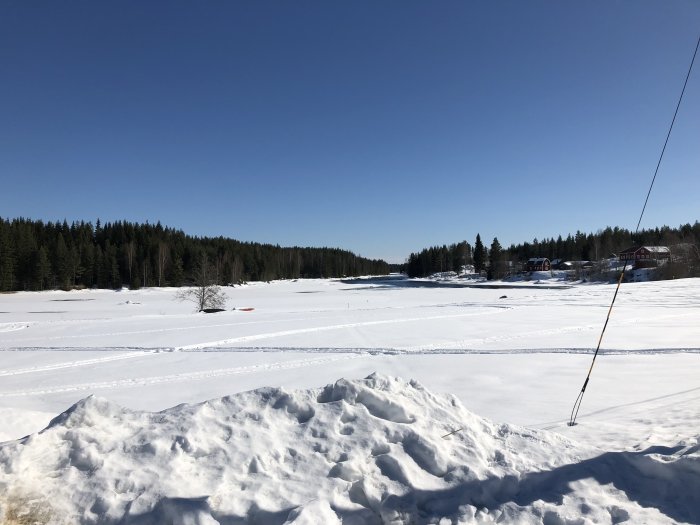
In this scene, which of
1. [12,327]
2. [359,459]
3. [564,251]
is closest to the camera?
[359,459]

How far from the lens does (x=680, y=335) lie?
17.0 m

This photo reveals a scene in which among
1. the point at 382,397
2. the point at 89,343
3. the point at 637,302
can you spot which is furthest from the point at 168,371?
the point at 637,302

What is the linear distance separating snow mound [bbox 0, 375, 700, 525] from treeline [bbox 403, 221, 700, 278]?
72554mm

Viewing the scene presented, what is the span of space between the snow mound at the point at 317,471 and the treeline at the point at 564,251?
72554 mm

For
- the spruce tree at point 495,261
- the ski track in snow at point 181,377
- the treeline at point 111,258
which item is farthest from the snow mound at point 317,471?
the spruce tree at point 495,261

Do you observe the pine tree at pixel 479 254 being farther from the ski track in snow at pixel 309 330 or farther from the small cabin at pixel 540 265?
the ski track in snow at pixel 309 330

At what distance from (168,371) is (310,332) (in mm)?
9118

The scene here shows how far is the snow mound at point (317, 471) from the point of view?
11.1ft

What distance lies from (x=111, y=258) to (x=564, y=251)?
125284mm

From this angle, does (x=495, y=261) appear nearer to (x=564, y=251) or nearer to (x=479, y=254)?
(x=479, y=254)

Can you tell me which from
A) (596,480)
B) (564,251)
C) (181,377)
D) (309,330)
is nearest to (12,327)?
(309,330)

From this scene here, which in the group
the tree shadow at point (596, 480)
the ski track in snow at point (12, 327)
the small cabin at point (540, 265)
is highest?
the small cabin at point (540, 265)

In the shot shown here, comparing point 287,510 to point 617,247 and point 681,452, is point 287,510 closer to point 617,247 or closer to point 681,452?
point 681,452

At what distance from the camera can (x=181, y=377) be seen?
12.6 m
